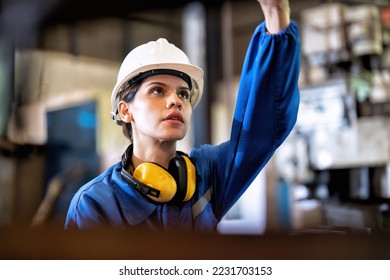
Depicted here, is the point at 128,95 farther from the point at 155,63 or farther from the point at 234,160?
the point at 234,160

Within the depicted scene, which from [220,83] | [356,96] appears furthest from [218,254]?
[356,96]

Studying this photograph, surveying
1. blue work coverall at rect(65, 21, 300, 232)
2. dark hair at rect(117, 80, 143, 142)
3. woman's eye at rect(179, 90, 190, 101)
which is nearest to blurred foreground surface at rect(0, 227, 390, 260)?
blue work coverall at rect(65, 21, 300, 232)

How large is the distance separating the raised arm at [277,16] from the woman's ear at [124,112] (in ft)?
1.61

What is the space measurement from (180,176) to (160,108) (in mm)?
216

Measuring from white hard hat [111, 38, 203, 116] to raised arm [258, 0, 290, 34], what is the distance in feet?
0.89

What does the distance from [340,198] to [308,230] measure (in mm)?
240

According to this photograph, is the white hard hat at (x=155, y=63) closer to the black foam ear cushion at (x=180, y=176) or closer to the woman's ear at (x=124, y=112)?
the woman's ear at (x=124, y=112)

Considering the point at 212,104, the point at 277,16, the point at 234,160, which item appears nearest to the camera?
the point at 277,16

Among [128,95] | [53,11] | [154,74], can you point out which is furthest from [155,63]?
[53,11]

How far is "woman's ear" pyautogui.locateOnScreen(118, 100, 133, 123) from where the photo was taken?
1.57m

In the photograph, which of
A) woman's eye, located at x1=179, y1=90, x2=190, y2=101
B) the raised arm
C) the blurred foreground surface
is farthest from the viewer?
the blurred foreground surface

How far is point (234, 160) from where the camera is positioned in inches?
61.6

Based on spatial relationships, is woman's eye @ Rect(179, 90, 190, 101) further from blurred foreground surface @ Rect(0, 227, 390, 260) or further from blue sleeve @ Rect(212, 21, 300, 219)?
blurred foreground surface @ Rect(0, 227, 390, 260)
